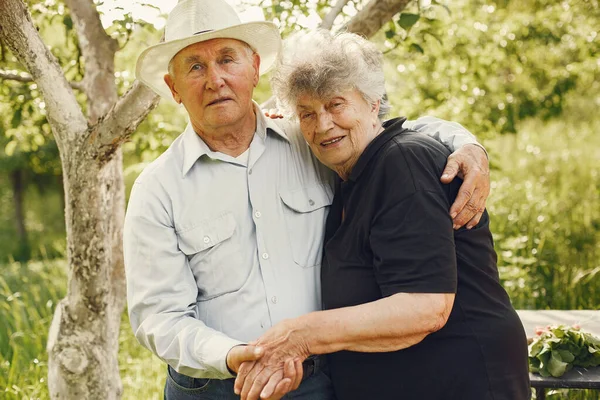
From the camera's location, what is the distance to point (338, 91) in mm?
2178

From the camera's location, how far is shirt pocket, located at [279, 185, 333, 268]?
90.5 inches

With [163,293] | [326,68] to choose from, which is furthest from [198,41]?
[163,293]

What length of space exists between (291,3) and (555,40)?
3.97m

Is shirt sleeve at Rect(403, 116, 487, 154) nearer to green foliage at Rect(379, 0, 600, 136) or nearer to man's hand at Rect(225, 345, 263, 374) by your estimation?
man's hand at Rect(225, 345, 263, 374)

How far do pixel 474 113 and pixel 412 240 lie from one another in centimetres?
488

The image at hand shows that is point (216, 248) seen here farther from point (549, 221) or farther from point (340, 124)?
point (549, 221)

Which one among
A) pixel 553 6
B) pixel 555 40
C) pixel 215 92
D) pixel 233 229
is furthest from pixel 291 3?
pixel 553 6

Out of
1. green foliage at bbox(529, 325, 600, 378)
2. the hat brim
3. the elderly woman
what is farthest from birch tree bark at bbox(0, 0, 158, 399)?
green foliage at bbox(529, 325, 600, 378)

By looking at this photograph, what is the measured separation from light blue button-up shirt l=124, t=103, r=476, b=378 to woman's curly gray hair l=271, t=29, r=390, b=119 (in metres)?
0.28

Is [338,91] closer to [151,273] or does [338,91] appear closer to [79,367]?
[151,273]

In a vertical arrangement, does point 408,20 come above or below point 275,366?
above

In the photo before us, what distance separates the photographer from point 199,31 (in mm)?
2285

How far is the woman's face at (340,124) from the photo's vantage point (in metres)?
2.20

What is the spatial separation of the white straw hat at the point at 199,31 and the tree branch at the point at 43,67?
18.1 inches
